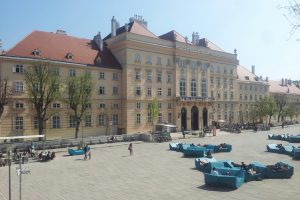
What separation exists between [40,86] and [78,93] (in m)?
5.99

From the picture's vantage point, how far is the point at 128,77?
2174 inches

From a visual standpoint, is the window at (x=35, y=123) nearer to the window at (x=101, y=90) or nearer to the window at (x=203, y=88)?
the window at (x=101, y=90)

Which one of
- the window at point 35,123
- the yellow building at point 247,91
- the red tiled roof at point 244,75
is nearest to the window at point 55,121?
the window at point 35,123

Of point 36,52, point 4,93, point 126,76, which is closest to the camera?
point 4,93

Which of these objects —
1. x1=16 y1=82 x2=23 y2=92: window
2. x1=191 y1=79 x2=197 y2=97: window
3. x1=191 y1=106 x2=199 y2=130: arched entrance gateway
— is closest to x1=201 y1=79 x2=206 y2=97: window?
x1=191 y1=79 x2=197 y2=97: window

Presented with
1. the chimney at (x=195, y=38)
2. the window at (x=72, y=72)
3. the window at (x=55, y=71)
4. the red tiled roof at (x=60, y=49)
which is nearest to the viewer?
the window at (x=55, y=71)

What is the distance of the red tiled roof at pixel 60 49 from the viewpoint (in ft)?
154

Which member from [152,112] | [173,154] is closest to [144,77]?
[152,112]

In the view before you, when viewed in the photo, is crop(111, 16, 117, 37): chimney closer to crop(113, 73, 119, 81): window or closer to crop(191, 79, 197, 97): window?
crop(113, 73, 119, 81): window

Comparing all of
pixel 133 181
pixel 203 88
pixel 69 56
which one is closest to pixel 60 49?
pixel 69 56

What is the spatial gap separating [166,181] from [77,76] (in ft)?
107

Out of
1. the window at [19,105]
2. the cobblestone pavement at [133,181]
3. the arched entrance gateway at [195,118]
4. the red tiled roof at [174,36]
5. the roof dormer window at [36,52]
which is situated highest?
the red tiled roof at [174,36]

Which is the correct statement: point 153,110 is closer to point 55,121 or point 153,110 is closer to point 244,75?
point 55,121

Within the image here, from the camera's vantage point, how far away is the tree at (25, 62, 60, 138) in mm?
41938
